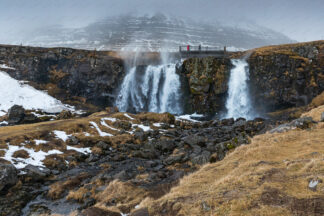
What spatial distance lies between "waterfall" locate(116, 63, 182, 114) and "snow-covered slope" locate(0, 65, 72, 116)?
14266mm

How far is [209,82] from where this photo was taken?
4703 centimetres

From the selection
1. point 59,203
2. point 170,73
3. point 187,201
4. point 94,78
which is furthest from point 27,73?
point 187,201

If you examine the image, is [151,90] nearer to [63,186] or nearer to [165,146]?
[165,146]

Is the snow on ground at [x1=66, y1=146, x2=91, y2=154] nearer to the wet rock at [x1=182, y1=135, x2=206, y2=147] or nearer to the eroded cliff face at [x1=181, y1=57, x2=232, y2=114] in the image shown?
the wet rock at [x1=182, y1=135, x2=206, y2=147]

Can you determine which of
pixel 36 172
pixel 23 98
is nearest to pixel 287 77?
pixel 36 172

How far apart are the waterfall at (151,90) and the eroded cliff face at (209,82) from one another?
4218mm

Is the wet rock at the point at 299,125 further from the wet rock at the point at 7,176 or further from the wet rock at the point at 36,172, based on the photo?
the wet rock at the point at 7,176

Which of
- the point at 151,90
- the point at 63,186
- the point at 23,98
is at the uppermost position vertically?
the point at 151,90

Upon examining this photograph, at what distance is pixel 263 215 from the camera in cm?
555

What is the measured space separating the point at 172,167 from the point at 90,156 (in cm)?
933

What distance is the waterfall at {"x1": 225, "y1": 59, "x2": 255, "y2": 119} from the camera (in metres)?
44.2

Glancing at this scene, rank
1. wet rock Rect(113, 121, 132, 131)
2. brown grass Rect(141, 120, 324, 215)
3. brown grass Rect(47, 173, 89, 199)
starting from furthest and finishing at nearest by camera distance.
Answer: wet rock Rect(113, 121, 132, 131), brown grass Rect(47, 173, 89, 199), brown grass Rect(141, 120, 324, 215)

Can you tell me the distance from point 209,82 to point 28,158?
3756 cm

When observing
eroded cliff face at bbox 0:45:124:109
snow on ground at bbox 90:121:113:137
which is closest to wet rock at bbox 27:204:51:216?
snow on ground at bbox 90:121:113:137
